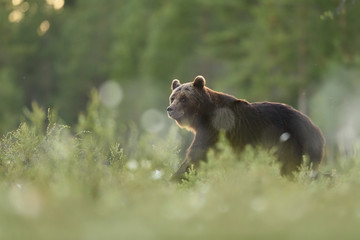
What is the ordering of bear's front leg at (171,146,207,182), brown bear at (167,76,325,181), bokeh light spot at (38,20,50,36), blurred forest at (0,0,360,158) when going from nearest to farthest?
bear's front leg at (171,146,207,182), brown bear at (167,76,325,181), blurred forest at (0,0,360,158), bokeh light spot at (38,20,50,36)

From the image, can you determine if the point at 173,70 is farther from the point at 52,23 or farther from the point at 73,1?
the point at 73,1

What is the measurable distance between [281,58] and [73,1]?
3450 cm

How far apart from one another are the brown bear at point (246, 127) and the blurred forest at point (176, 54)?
5.20m

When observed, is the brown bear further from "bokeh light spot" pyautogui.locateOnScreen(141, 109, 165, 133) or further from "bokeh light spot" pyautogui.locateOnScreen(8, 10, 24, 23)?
"bokeh light spot" pyautogui.locateOnScreen(8, 10, 24, 23)

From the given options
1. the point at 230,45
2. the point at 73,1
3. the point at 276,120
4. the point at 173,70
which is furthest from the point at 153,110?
the point at 276,120

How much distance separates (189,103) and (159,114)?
31.7 m

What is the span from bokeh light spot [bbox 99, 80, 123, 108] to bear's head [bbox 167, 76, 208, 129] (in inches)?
1290

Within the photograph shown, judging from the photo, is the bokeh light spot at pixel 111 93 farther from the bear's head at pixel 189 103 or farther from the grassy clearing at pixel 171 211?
the grassy clearing at pixel 171 211

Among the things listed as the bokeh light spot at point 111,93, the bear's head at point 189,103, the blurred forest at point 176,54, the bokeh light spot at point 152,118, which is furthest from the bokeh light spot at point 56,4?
the bear's head at point 189,103

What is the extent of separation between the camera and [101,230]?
3568 millimetres

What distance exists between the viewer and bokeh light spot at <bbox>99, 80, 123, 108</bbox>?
147 ft

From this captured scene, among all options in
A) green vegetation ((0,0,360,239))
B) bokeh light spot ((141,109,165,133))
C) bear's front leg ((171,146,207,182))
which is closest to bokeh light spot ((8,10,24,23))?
green vegetation ((0,0,360,239))

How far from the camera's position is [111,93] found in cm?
5047

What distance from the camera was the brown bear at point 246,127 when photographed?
24.6ft
